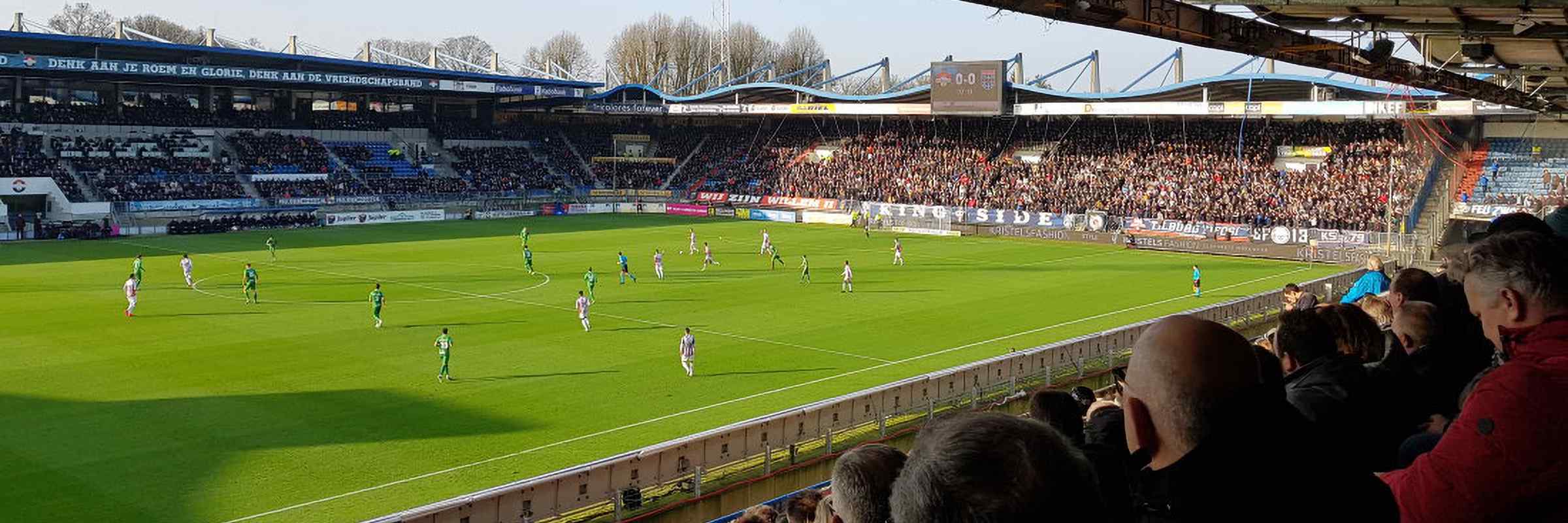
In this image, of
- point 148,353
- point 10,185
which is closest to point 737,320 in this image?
point 148,353

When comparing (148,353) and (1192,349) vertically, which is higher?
(1192,349)

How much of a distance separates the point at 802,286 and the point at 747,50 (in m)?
93.2

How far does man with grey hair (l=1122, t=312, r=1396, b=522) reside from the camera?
10.6ft

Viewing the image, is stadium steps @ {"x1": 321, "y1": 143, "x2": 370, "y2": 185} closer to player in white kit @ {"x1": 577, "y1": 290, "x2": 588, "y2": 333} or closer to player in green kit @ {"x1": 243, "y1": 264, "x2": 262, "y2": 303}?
player in green kit @ {"x1": 243, "y1": 264, "x2": 262, "y2": 303}

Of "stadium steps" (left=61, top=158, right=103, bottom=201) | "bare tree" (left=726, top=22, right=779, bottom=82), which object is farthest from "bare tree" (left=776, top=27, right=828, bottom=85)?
"stadium steps" (left=61, top=158, right=103, bottom=201)

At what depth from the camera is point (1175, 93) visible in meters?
67.9

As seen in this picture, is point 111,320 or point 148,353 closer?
point 148,353

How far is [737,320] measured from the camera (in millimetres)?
35625

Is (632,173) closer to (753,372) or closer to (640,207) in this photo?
(640,207)

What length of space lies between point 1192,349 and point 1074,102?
71.8 meters

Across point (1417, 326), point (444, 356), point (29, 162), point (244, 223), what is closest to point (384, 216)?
point (244, 223)

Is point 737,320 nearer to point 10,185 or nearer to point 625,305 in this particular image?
point 625,305

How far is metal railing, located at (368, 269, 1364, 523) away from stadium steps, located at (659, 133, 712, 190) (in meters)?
70.0

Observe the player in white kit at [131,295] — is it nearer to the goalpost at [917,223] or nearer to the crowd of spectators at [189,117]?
the goalpost at [917,223]
